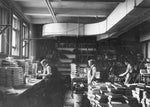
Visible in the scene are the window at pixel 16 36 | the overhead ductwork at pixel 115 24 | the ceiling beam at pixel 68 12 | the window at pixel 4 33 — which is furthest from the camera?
the ceiling beam at pixel 68 12

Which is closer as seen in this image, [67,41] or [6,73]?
[6,73]

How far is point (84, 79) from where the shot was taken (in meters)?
8.08

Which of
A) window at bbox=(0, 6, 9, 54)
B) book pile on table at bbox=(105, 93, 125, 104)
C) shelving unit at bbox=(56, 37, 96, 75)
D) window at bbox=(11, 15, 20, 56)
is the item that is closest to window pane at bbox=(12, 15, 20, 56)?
window at bbox=(11, 15, 20, 56)

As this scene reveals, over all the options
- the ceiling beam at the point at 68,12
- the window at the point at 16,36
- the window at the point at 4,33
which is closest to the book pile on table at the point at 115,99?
the window at the point at 4,33

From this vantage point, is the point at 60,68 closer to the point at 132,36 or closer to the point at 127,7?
the point at 132,36

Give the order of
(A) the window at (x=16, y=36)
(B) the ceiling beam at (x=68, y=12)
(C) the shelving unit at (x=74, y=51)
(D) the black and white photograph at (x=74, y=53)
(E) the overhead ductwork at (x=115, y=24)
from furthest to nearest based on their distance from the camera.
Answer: (C) the shelving unit at (x=74, y=51) < (B) the ceiling beam at (x=68, y=12) < (A) the window at (x=16, y=36) < (D) the black and white photograph at (x=74, y=53) < (E) the overhead ductwork at (x=115, y=24)

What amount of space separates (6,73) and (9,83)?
234 mm

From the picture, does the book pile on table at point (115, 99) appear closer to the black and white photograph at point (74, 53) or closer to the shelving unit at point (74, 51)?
the black and white photograph at point (74, 53)

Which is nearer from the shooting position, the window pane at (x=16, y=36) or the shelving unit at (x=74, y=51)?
the window pane at (x=16, y=36)

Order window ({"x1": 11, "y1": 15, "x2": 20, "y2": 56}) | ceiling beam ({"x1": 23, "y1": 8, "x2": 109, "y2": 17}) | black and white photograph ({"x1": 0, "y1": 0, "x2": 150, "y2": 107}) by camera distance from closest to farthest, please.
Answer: black and white photograph ({"x1": 0, "y1": 0, "x2": 150, "y2": 107}) < window ({"x1": 11, "y1": 15, "x2": 20, "y2": 56}) < ceiling beam ({"x1": 23, "y1": 8, "x2": 109, "y2": 17})

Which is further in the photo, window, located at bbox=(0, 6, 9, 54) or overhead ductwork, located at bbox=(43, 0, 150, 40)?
window, located at bbox=(0, 6, 9, 54)

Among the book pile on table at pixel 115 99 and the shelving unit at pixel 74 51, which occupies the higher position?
the shelving unit at pixel 74 51

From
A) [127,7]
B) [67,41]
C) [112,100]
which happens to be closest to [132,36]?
[67,41]

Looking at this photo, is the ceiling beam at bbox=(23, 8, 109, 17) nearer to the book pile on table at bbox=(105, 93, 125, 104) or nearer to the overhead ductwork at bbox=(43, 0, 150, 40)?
the overhead ductwork at bbox=(43, 0, 150, 40)
